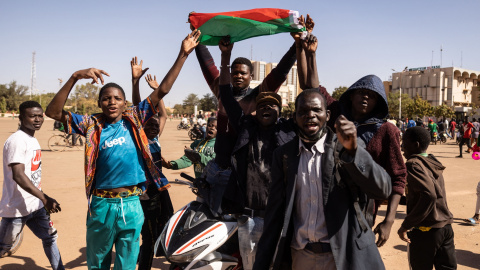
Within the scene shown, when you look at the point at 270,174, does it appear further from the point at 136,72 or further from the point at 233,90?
the point at 136,72

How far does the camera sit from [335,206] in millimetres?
2064

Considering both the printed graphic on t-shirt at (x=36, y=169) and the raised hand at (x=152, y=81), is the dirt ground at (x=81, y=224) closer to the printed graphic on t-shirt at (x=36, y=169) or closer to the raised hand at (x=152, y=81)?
the printed graphic on t-shirt at (x=36, y=169)

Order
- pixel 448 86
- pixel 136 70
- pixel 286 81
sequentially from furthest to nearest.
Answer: pixel 286 81 < pixel 448 86 < pixel 136 70

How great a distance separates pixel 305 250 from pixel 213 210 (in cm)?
104

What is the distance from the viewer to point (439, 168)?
3.25 meters

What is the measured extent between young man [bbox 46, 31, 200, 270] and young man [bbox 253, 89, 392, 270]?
48.9 inches

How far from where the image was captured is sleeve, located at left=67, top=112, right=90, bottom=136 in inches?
115

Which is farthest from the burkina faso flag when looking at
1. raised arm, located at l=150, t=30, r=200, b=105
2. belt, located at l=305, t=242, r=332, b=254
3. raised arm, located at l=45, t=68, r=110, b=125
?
belt, located at l=305, t=242, r=332, b=254

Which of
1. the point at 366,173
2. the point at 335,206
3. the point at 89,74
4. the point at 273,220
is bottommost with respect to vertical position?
the point at 273,220

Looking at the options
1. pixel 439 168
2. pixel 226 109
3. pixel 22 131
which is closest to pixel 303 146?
pixel 226 109

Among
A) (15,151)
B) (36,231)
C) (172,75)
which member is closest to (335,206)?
(172,75)

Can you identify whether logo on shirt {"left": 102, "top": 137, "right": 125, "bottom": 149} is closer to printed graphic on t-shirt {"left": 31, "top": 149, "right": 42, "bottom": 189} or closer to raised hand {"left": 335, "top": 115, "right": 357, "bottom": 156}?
printed graphic on t-shirt {"left": 31, "top": 149, "right": 42, "bottom": 189}

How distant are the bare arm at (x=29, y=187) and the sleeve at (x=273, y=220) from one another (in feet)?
7.17

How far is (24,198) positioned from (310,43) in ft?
10.7
